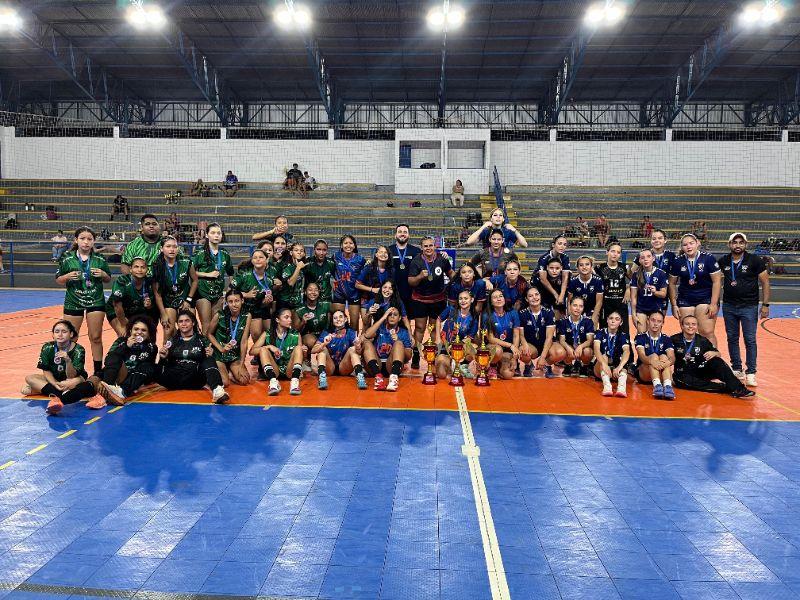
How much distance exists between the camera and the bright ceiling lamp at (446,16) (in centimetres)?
2292

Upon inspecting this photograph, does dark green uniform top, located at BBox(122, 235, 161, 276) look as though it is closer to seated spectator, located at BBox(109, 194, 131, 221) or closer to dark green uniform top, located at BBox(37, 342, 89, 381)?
dark green uniform top, located at BBox(37, 342, 89, 381)

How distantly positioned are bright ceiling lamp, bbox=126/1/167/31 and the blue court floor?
847 inches

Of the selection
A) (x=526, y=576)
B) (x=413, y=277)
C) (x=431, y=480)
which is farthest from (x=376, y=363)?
(x=526, y=576)

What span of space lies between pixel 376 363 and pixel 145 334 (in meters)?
3.07

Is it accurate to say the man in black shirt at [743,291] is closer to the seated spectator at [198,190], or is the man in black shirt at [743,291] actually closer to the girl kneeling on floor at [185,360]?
the girl kneeling on floor at [185,360]

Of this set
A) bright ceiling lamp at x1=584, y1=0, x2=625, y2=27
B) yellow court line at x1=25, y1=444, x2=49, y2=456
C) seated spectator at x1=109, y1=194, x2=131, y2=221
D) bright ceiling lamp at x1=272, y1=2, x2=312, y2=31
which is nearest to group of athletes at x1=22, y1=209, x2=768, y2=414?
yellow court line at x1=25, y1=444, x2=49, y2=456

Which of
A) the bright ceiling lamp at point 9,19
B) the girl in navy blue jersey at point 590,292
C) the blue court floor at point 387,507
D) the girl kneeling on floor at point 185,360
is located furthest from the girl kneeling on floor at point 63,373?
the bright ceiling lamp at point 9,19

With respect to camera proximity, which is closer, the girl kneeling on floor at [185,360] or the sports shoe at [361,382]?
the girl kneeling on floor at [185,360]

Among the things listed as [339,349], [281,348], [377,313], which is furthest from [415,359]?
[281,348]

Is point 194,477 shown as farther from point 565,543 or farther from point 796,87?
point 796,87

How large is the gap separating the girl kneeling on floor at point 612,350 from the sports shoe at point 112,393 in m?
6.19

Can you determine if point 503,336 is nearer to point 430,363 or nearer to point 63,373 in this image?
point 430,363

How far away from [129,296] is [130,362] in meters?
0.88

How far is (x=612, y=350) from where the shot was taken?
8398 mm
